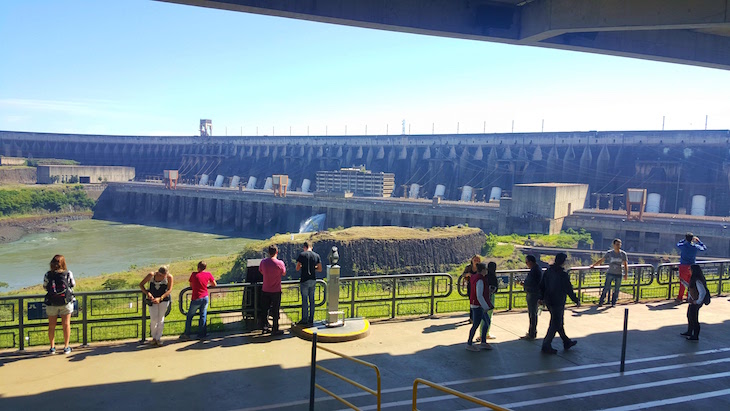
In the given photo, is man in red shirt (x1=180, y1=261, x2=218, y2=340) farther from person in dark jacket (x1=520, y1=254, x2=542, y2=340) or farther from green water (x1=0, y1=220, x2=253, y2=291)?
green water (x1=0, y1=220, x2=253, y2=291)

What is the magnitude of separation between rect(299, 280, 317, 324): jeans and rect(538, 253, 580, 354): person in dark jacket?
12.8ft

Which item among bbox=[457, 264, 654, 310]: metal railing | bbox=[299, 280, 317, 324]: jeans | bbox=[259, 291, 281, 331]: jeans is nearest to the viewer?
bbox=[259, 291, 281, 331]: jeans

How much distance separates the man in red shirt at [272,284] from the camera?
350 inches

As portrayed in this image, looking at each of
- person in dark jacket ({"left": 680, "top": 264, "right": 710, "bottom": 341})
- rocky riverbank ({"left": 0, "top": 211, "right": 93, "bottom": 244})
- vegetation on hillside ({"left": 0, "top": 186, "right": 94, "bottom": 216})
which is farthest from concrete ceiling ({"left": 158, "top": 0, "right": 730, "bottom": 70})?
vegetation on hillside ({"left": 0, "top": 186, "right": 94, "bottom": 216})

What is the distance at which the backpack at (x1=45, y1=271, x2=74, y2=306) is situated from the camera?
7.74 m

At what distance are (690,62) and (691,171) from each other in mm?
47090

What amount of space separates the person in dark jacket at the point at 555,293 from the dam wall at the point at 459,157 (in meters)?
49.0

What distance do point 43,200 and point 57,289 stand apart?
69.2 metres

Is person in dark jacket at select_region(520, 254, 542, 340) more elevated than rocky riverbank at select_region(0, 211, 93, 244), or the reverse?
person in dark jacket at select_region(520, 254, 542, 340)

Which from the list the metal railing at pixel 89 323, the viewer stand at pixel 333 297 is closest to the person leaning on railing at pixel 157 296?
the metal railing at pixel 89 323

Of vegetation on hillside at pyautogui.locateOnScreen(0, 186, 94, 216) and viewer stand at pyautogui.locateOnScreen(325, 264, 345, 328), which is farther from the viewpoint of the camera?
vegetation on hillside at pyautogui.locateOnScreen(0, 186, 94, 216)

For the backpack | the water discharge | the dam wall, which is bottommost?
the water discharge

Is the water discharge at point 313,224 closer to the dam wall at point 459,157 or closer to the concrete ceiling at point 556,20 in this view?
the dam wall at point 459,157

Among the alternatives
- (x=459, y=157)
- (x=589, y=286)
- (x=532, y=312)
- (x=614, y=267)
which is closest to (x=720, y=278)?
(x=589, y=286)
